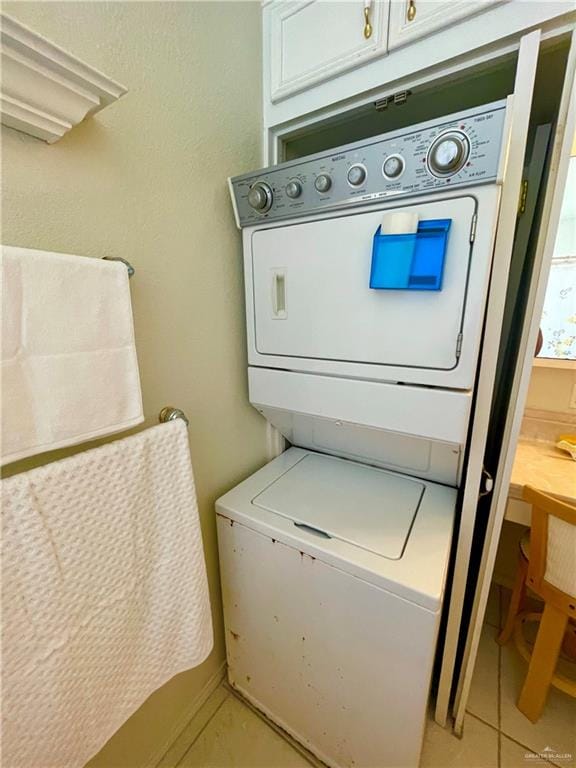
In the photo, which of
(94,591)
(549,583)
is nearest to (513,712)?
(549,583)

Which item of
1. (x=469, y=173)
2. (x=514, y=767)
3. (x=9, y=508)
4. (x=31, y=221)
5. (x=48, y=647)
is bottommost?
(x=514, y=767)

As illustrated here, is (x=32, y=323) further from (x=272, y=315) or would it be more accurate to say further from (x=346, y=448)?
(x=346, y=448)

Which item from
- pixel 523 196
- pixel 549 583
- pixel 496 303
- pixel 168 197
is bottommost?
pixel 549 583

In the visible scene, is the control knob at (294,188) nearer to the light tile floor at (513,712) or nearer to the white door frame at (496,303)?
the white door frame at (496,303)

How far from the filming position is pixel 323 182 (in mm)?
1009

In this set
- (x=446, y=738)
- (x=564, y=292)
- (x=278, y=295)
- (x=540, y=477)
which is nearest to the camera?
(x=278, y=295)

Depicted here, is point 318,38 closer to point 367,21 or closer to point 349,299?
point 367,21

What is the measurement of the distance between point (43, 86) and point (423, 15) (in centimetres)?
103

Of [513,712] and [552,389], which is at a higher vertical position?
[552,389]

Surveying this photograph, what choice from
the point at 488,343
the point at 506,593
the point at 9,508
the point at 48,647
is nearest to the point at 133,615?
the point at 48,647

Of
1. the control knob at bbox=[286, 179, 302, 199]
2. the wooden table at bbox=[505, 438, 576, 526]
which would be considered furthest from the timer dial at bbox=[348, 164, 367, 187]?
the wooden table at bbox=[505, 438, 576, 526]

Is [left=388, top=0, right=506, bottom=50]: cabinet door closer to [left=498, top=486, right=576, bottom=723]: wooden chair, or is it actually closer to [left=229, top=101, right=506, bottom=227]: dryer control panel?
[left=229, top=101, right=506, bottom=227]: dryer control panel

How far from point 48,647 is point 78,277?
2.78 feet

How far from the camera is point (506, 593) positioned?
207 cm
